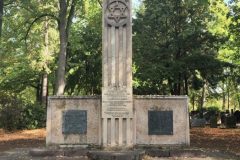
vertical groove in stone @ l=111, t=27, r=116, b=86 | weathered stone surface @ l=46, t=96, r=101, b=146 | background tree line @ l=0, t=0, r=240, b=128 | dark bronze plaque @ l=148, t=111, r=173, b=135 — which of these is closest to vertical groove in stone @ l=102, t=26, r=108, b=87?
vertical groove in stone @ l=111, t=27, r=116, b=86

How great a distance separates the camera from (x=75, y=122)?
13906mm

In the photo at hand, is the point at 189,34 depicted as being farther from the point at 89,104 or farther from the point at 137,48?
the point at 89,104

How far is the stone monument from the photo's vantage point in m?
13.3

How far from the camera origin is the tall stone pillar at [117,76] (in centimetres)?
1324

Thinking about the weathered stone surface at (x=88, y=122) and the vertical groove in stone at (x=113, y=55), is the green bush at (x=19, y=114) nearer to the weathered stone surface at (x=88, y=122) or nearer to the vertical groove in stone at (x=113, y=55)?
the weathered stone surface at (x=88, y=122)

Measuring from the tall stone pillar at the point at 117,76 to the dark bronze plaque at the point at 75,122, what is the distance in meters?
0.85

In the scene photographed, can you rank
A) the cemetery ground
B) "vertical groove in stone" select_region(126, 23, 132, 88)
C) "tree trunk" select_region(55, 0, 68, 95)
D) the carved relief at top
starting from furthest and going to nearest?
"tree trunk" select_region(55, 0, 68, 95) → the cemetery ground → the carved relief at top → "vertical groove in stone" select_region(126, 23, 132, 88)

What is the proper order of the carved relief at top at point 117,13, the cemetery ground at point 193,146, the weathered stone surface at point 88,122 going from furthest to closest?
the cemetery ground at point 193,146, the weathered stone surface at point 88,122, the carved relief at top at point 117,13

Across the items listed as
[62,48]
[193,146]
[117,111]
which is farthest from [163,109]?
[62,48]

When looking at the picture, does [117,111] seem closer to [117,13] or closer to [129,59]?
[129,59]

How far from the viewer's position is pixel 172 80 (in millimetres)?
25422

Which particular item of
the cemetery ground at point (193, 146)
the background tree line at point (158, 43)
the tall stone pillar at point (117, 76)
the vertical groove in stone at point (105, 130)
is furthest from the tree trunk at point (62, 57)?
the vertical groove in stone at point (105, 130)

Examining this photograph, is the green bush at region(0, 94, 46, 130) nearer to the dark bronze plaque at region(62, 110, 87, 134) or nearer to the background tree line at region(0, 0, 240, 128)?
the background tree line at region(0, 0, 240, 128)

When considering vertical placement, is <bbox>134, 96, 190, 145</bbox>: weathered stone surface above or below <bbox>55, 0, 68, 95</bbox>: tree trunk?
below
